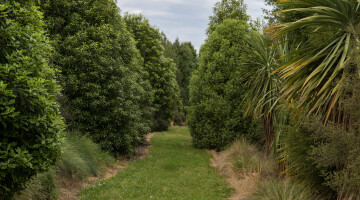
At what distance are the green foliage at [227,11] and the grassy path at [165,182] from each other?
8.47 metres

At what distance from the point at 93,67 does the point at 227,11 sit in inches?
405

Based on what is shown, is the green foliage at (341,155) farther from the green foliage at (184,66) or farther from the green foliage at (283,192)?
the green foliage at (184,66)

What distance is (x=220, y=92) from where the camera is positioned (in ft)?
47.0

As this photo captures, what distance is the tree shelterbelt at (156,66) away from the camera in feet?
84.4

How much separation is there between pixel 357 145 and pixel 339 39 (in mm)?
1993

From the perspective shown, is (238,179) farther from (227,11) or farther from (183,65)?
(183,65)

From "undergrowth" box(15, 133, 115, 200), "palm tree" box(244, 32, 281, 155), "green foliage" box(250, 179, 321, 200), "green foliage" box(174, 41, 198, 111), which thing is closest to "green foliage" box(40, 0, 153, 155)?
"undergrowth" box(15, 133, 115, 200)

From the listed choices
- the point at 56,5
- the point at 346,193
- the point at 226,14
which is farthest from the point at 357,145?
the point at 226,14

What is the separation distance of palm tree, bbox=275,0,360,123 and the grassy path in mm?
3861

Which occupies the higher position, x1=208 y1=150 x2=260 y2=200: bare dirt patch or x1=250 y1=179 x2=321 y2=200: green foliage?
x1=250 y1=179 x2=321 y2=200: green foliage

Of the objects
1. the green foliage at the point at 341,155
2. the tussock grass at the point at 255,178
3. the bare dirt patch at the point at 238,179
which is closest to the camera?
the green foliage at the point at 341,155

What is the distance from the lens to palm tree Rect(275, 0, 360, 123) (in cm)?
496

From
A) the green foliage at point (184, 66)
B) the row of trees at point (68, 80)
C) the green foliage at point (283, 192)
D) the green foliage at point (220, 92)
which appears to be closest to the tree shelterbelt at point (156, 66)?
the row of trees at point (68, 80)

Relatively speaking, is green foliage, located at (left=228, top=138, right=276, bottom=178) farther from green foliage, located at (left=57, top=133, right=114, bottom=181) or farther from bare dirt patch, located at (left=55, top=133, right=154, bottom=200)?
green foliage, located at (left=57, top=133, right=114, bottom=181)
